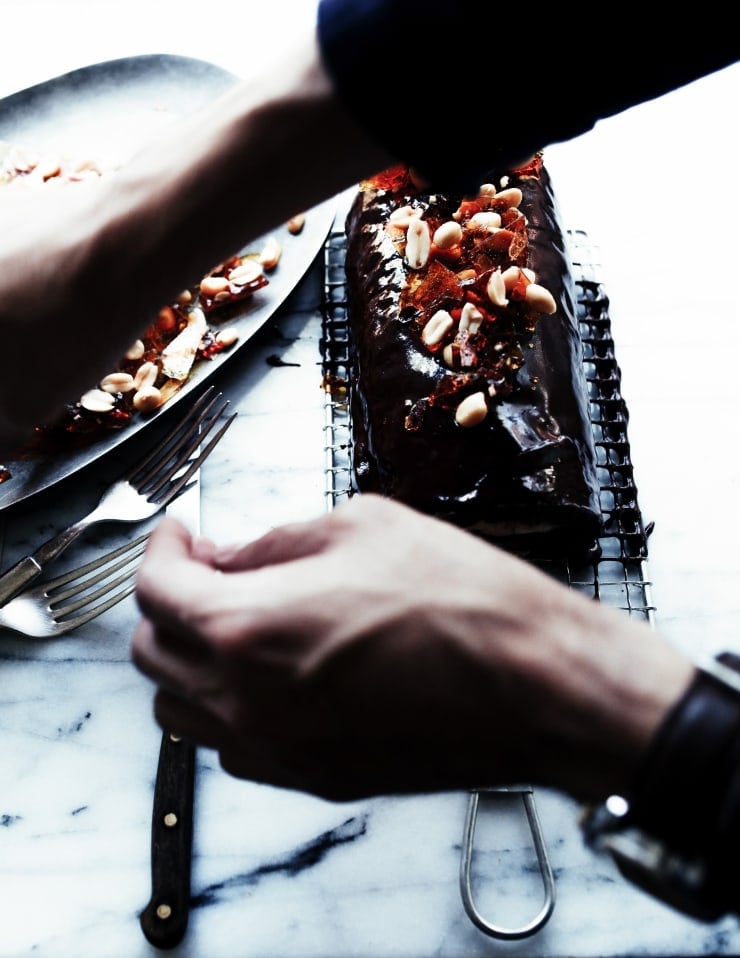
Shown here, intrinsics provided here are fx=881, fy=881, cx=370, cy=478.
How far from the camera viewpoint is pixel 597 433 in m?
1.37

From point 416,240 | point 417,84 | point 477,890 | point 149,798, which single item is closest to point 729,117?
point 416,240

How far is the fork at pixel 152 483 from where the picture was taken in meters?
1.24

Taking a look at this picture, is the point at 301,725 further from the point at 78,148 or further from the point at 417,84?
the point at 78,148

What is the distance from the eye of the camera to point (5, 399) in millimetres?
953

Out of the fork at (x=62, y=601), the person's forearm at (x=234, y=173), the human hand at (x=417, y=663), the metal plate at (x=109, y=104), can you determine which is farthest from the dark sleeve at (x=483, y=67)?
the metal plate at (x=109, y=104)

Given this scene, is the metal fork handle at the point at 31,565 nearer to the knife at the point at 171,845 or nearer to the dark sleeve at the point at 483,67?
the knife at the point at 171,845

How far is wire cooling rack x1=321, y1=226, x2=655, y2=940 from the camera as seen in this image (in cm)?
106

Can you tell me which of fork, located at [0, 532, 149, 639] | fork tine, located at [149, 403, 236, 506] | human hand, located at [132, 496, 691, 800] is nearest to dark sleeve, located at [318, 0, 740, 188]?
human hand, located at [132, 496, 691, 800]

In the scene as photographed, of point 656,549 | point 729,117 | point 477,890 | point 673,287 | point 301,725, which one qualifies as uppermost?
point 729,117

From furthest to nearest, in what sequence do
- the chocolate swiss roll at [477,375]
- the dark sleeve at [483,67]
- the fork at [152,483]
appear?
the fork at [152,483], the chocolate swiss roll at [477,375], the dark sleeve at [483,67]

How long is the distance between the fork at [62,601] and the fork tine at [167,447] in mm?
110

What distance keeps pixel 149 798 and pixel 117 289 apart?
2.13ft

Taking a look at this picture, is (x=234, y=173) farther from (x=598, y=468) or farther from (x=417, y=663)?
(x=598, y=468)

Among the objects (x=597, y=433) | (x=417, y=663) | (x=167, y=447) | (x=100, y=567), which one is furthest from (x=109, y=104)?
(x=417, y=663)
